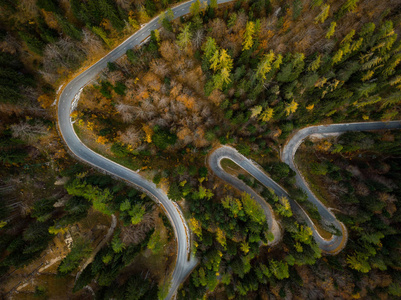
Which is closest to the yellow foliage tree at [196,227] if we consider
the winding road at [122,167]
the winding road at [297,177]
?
the winding road at [122,167]

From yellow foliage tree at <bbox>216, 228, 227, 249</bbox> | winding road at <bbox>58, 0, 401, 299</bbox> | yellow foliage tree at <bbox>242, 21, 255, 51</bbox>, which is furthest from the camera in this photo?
winding road at <bbox>58, 0, 401, 299</bbox>

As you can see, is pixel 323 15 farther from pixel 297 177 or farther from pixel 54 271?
pixel 54 271

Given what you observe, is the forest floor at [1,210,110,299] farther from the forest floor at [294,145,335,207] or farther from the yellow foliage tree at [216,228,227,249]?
the forest floor at [294,145,335,207]

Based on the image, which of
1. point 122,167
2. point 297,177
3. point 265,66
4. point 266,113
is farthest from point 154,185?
point 297,177

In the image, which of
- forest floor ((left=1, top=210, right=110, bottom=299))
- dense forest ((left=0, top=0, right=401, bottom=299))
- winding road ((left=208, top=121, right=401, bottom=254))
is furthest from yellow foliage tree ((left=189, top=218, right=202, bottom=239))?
forest floor ((left=1, top=210, right=110, bottom=299))

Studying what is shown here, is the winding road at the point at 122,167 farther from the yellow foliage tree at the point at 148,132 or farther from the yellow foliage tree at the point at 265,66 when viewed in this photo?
the yellow foliage tree at the point at 265,66

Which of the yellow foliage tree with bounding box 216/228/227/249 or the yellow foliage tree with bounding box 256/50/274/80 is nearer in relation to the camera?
the yellow foliage tree with bounding box 256/50/274/80
